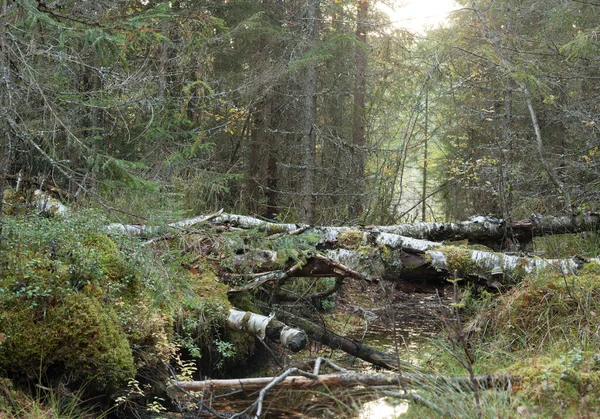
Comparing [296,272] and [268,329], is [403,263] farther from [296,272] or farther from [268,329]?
[268,329]

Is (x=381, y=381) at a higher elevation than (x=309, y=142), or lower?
lower

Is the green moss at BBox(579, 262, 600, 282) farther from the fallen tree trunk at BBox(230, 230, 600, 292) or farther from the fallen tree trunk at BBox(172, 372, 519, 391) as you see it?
the fallen tree trunk at BBox(172, 372, 519, 391)

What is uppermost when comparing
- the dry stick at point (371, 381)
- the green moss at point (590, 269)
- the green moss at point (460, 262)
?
the green moss at point (590, 269)

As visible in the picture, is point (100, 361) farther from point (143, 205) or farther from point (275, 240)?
point (143, 205)

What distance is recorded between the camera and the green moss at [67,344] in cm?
354

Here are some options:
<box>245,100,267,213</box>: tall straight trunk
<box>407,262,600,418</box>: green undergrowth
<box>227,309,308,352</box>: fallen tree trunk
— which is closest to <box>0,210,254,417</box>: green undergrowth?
<box>227,309,308,352</box>: fallen tree trunk

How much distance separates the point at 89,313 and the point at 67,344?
0.92 ft

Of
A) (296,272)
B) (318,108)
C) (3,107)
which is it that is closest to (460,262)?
(296,272)

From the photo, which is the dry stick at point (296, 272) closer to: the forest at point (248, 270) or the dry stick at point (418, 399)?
the forest at point (248, 270)

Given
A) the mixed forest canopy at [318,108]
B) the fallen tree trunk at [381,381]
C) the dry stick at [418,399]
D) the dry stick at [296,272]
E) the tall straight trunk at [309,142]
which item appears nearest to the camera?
the dry stick at [418,399]

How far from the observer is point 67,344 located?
366 centimetres

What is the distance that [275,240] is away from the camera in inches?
203

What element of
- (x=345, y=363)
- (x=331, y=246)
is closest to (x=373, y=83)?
(x=331, y=246)


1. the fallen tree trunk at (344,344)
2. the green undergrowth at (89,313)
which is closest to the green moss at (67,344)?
the green undergrowth at (89,313)
